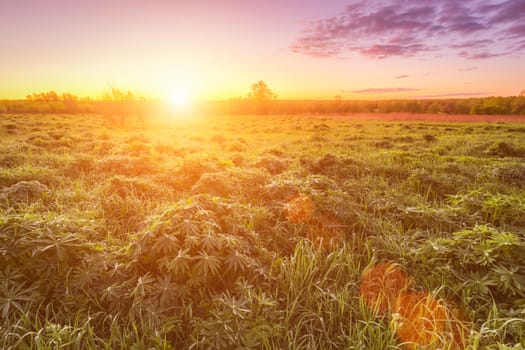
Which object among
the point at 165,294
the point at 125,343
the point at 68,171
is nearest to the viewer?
the point at 125,343

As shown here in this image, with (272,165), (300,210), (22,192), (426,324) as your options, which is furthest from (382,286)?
(22,192)

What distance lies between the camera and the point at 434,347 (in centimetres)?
166

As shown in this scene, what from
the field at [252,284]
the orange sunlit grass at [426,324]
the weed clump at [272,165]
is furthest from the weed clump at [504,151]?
the orange sunlit grass at [426,324]

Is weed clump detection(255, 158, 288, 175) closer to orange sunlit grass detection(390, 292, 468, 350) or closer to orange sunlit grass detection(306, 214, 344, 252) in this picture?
orange sunlit grass detection(306, 214, 344, 252)

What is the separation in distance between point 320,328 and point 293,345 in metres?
0.34

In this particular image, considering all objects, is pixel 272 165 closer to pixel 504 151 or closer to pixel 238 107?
pixel 504 151

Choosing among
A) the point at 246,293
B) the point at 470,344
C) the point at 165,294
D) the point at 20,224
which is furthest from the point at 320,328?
the point at 20,224

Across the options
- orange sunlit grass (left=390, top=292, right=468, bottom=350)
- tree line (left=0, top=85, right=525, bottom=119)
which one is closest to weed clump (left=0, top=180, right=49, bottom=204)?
orange sunlit grass (left=390, top=292, right=468, bottom=350)

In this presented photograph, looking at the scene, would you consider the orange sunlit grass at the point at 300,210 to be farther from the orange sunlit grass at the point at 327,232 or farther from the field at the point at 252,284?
the orange sunlit grass at the point at 327,232

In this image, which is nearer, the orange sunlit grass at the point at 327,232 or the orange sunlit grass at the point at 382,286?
the orange sunlit grass at the point at 382,286

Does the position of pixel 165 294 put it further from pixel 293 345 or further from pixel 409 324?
pixel 409 324

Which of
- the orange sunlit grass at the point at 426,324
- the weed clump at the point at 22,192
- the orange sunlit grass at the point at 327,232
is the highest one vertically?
the weed clump at the point at 22,192

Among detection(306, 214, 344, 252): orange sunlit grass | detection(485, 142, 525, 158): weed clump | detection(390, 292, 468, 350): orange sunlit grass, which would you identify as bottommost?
detection(390, 292, 468, 350): orange sunlit grass

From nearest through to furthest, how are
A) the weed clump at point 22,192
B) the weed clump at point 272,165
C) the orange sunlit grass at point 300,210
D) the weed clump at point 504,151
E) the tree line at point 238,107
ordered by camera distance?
1. the orange sunlit grass at point 300,210
2. the weed clump at point 22,192
3. the weed clump at point 272,165
4. the weed clump at point 504,151
5. the tree line at point 238,107
